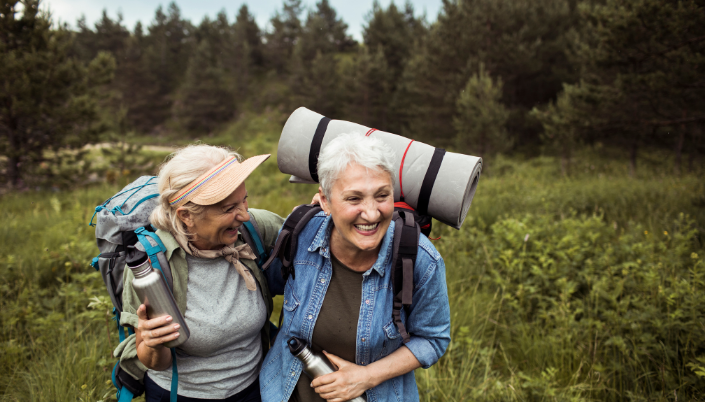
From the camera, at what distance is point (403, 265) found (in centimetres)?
151

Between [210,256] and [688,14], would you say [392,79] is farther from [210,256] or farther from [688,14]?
[210,256]

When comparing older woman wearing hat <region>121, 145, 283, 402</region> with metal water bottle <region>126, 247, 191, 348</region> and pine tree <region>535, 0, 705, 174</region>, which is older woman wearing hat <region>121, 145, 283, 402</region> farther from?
pine tree <region>535, 0, 705, 174</region>

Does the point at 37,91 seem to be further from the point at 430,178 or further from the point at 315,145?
the point at 430,178

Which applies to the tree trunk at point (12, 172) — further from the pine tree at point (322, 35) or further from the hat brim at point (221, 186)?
the pine tree at point (322, 35)

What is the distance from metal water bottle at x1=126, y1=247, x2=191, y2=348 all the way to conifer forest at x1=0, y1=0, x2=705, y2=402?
0.72 m

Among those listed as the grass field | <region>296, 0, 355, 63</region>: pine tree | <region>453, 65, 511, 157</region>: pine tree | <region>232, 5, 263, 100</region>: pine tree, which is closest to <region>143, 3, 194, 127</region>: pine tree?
<region>232, 5, 263, 100</region>: pine tree

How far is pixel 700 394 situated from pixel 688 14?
550cm

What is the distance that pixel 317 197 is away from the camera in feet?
6.03

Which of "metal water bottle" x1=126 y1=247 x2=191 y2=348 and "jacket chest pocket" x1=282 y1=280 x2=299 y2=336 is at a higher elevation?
"metal water bottle" x1=126 y1=247 x2=191 y2=348

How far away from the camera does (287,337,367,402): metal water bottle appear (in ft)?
5.08

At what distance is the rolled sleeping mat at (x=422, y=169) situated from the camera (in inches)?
66.7

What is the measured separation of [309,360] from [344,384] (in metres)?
0.18

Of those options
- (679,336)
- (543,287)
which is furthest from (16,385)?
(679,336)

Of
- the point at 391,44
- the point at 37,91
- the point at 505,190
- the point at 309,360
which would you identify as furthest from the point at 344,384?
the point at 391,44
